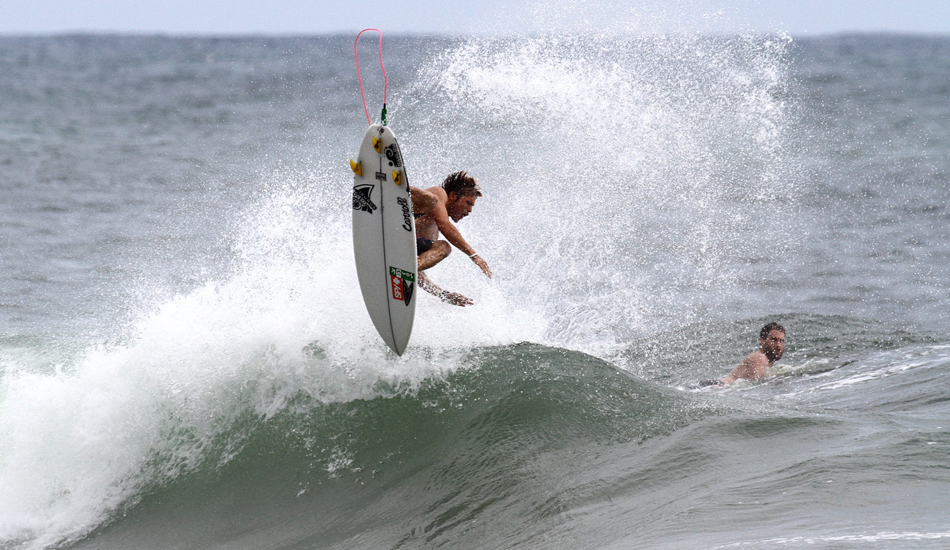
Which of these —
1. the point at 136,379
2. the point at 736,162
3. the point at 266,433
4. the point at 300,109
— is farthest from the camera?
the point at 300,109

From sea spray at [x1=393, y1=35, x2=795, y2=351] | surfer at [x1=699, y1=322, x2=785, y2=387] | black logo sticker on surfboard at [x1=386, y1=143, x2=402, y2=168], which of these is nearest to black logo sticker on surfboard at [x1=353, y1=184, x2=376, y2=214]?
black logo sticker on surfboard at [x1=386, y1=143, x2=402, y2=168]

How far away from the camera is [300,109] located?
4191 cm

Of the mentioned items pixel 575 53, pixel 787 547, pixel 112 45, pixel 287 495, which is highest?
pixel 112 45

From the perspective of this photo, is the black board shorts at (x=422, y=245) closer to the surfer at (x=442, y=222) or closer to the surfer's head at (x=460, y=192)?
→ the surfer at (x=442, y=222)

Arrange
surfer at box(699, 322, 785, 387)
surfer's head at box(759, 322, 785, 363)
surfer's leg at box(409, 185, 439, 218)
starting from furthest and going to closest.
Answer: surfer's head at box(759, 322, 785, 363), surfer at box(699, 322, 785, 387), surfer's leg at box(409, 185, 439, 218)

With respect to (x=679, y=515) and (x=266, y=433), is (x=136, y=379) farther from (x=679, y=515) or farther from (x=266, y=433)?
(x=679, y=515)

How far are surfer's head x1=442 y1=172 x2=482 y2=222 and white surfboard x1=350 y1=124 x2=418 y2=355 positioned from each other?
65 centimetres

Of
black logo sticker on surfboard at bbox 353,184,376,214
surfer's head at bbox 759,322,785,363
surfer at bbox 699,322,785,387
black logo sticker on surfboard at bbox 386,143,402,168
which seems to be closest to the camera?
black logo sticker on surfboard at bbox 386,143,402,168

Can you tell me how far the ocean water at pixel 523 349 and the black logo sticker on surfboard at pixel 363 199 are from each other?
1079mm

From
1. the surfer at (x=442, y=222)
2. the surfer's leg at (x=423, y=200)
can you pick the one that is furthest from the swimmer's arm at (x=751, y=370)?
the surfer's leg at (x=423, y=200)

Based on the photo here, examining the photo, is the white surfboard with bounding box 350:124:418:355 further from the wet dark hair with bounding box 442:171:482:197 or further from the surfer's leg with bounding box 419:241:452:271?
the wet dark hair with bounding box 442:171:482:197

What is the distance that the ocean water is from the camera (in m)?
5.77

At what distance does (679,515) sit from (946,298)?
13.6 m

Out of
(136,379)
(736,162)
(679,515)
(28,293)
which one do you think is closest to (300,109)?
(736,162)
